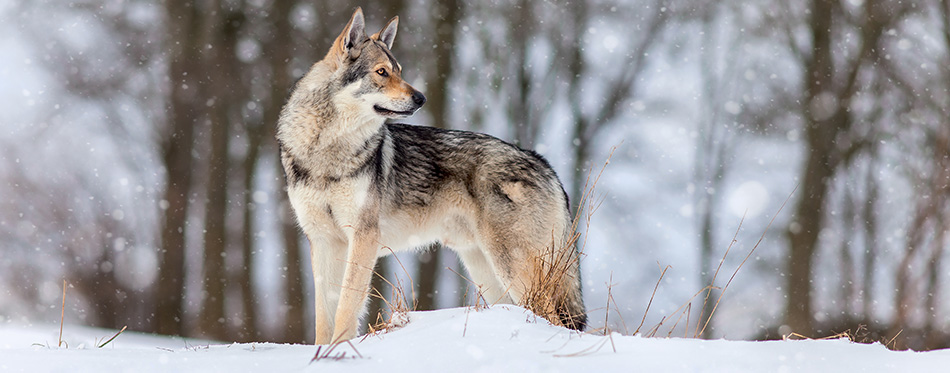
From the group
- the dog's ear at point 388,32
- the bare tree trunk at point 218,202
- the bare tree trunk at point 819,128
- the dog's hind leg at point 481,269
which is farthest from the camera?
the bare tree trunk at point 819,128

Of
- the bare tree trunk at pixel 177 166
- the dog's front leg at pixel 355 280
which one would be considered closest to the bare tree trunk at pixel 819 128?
the dog's front leg at pixel 355 280

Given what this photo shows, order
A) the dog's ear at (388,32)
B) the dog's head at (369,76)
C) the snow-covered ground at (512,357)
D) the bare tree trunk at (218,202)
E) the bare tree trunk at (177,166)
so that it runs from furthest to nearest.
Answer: the bare tree trunk at (177,166) < the bare tree trunk at (218,202) < the dog's ear at (388,32) < the dog's head at (369,76) < the snow-covered ground at (512,357)

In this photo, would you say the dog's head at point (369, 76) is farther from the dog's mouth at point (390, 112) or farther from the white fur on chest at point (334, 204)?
the white fur on chest at point (334, 204)

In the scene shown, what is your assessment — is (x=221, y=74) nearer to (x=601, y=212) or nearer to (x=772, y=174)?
(x=601, y=212)

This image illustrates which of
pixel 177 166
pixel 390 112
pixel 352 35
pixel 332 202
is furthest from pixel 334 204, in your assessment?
pixel 177 166

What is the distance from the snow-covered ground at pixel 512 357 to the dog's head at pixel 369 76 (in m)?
1.73

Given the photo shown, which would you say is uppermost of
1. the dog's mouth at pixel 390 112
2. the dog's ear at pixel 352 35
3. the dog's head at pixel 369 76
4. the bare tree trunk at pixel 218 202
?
the dog's ear at pixel 352 35

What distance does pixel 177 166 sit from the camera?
9.93 m

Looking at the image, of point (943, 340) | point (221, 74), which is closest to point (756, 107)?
point (943, 340)

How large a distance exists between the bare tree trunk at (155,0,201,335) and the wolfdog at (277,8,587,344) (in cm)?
542

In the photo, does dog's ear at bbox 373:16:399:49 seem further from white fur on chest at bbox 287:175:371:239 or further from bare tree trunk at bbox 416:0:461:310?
bare tree trunk at bbox 416:0:461:310

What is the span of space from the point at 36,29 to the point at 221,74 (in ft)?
9.77

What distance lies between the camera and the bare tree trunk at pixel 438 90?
9.43 meters

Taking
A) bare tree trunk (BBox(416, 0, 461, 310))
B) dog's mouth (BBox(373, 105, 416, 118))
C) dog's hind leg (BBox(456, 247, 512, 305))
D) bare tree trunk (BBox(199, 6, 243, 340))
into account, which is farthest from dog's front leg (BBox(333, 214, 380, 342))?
bare tree trunk (BBox(199, 6, 243, 340))
